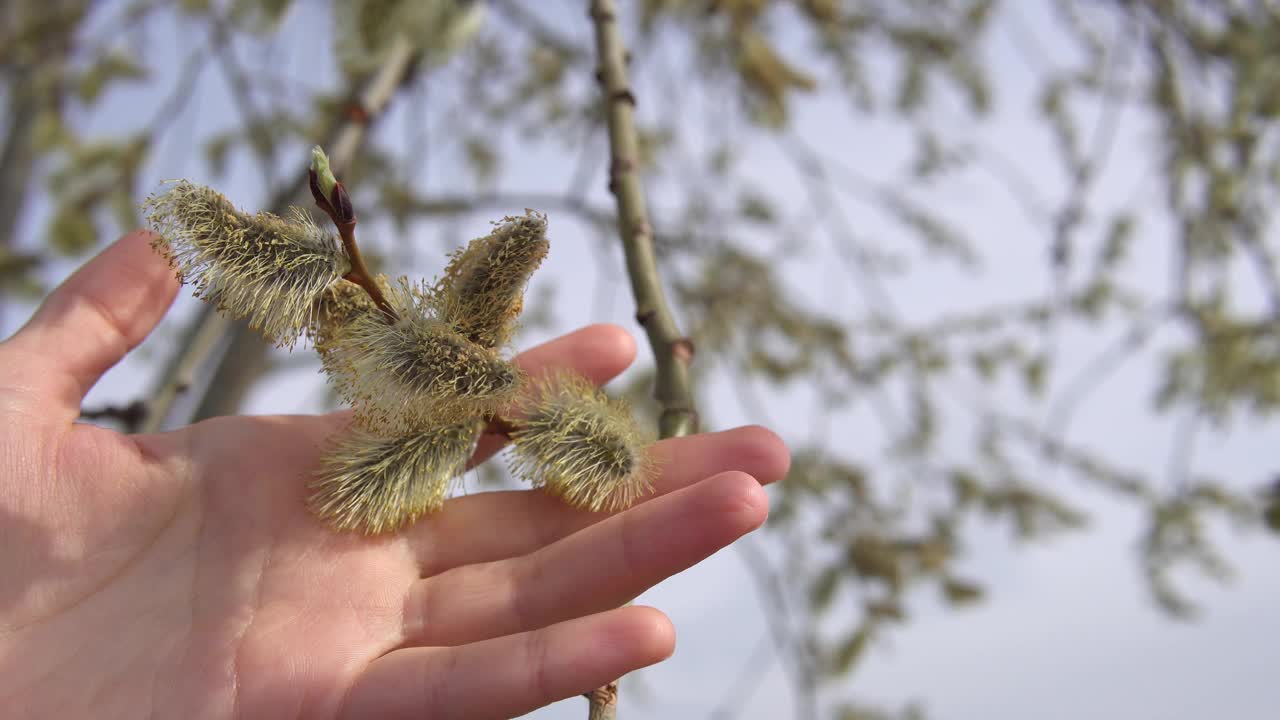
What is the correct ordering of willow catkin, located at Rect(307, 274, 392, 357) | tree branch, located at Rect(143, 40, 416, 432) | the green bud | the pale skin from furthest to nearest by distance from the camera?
tree branch, located at Rect(143, 40, 416, 432) < willow catkin, located at Rect(307, 274, 392, 357) < the pale skin < the green bud

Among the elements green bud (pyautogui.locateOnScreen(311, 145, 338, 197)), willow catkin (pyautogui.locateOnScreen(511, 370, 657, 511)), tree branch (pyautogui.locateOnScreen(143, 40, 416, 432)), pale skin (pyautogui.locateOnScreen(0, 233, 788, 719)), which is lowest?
pale skin (pyautogui.locateOnScreen(0, 233, 788, 719))

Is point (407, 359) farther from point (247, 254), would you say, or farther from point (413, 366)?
point (247, 254)

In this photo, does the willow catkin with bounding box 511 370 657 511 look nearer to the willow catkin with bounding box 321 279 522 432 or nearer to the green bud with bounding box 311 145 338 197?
the willow catkin with bounding box 321 279 522 432

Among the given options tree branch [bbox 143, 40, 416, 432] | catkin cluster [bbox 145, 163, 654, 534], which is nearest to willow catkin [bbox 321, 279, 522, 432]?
catkin cluster [bbox 145, 163, 654, 534]

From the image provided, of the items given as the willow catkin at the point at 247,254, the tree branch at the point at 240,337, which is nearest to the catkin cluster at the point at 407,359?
the willow catkin at the point at 247,254

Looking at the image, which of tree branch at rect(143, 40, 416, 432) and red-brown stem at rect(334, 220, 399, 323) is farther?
tree branch at rect(143, 40, 416, 432)

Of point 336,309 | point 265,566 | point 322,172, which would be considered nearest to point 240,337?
point 265,566

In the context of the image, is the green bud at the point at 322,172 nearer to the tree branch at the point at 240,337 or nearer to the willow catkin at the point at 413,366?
the willow catkin at the point at 413,366
